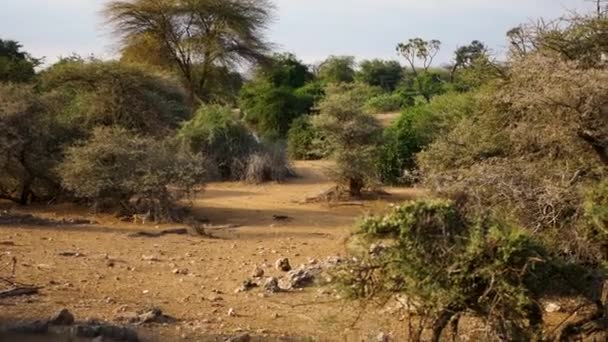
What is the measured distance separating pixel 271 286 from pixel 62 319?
2343mm

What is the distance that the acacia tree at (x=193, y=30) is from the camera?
28.8 metres

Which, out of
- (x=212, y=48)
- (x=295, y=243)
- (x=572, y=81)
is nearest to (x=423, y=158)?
(x=295, y=243)

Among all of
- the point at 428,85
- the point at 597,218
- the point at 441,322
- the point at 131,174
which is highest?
the point at 428,85

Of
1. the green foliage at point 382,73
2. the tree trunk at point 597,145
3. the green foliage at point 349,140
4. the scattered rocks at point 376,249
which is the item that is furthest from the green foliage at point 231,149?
the green foliage at point 382,73

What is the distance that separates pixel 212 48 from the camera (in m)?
29.1

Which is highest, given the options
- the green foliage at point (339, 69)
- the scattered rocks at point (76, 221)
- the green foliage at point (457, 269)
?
the green foliage at point (339, 69)

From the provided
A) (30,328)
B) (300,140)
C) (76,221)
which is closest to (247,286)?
(30,328)

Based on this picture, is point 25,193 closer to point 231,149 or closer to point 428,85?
point 231,149

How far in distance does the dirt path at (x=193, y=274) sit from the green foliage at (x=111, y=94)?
3.18 metres

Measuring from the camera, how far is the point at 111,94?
1747 centimetres

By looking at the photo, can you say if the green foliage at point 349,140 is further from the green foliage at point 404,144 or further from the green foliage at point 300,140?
the green foliage at point 300,140

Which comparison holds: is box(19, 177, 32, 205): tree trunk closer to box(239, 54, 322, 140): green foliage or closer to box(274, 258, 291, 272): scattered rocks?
box(274, 258, 291, 272): scattered rocks

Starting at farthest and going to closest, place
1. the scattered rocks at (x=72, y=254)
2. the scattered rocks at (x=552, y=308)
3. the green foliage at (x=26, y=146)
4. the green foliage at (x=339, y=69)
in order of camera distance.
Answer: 1. the green foliage at (x=339, y=69)
2. the green foliage at (x=26, y=146)
3. the scattered rocks at (x=72, y=254)
4. the scattered rocks at (x=552, y=308)

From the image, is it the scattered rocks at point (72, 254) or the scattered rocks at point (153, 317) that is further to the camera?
the scattered rocks at point (72, 254)
